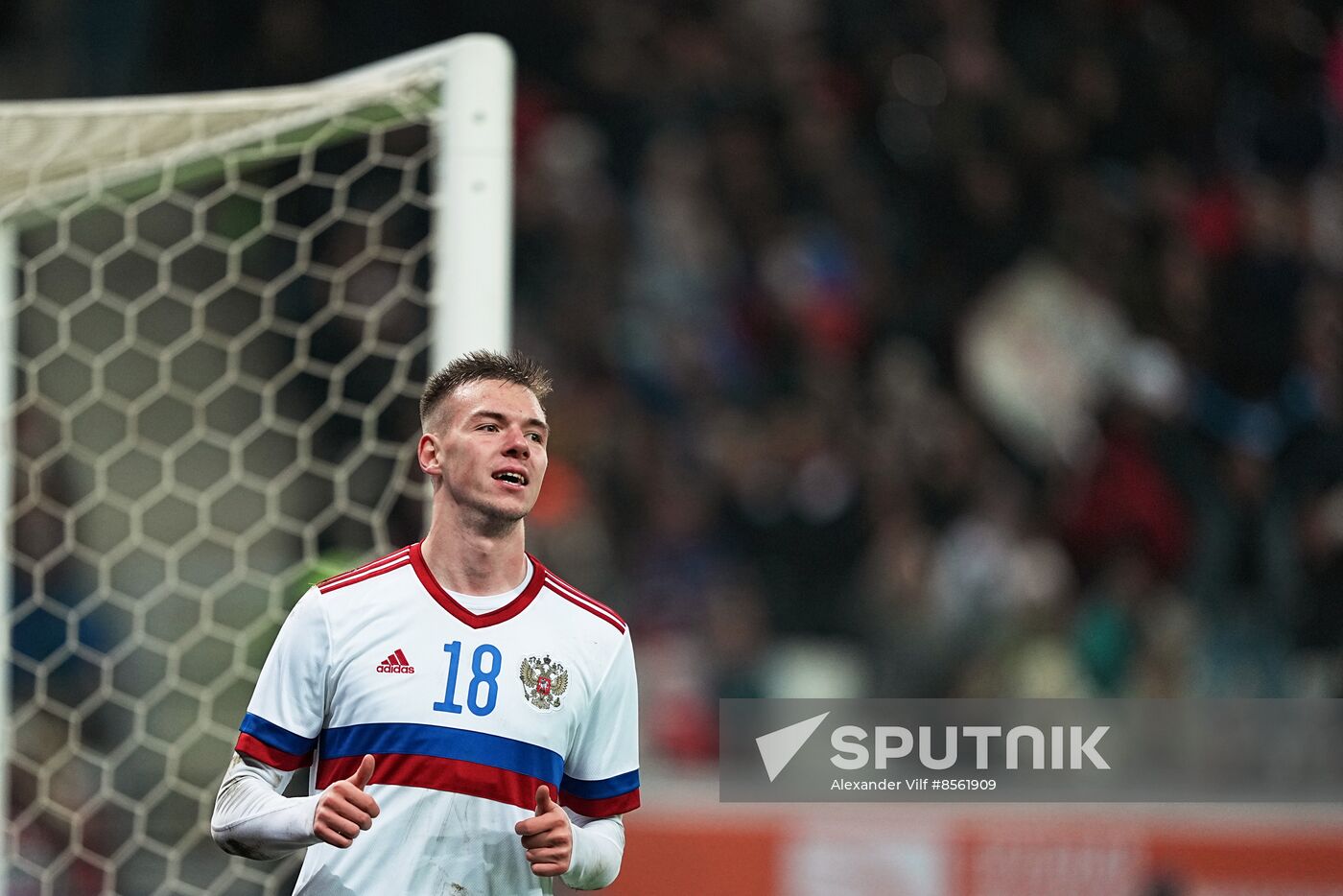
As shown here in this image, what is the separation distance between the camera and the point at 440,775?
2711 millimetres

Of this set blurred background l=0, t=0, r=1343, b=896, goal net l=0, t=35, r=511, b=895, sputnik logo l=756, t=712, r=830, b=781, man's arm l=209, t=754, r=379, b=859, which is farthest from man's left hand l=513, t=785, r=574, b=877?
sputnik logo l=756, t=712, r=830, b=781

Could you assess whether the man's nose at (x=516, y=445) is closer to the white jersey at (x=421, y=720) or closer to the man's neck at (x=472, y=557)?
the man's neck at (x=472, y=557)

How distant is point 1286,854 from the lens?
20.0ft

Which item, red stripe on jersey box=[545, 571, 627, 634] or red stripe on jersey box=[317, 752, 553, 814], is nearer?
red stripe on jersey box=[317, 752, 553, 814]

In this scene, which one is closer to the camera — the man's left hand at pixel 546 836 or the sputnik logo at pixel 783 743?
the man's left hand at pixel 546 836

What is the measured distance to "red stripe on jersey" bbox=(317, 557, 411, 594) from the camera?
2.82 meters

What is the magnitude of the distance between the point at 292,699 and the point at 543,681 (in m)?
0.40

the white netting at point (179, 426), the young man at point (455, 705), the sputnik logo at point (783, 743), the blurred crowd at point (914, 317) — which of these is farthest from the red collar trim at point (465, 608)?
the blurred crowd at point (914, 317)

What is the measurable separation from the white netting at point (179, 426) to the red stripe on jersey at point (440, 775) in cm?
143

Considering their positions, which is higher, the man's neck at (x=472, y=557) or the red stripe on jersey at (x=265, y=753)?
the man's neck at (x=472, y=557)

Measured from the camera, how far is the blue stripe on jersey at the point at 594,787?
2.91 m

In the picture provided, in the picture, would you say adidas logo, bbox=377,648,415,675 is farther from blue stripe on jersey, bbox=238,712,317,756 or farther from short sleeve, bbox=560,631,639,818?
short sleeve, bbox=560,631,639,818

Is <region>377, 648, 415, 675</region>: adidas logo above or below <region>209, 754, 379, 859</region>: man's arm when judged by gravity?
above

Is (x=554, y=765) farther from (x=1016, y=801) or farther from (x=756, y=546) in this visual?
(x=756, y=546)
